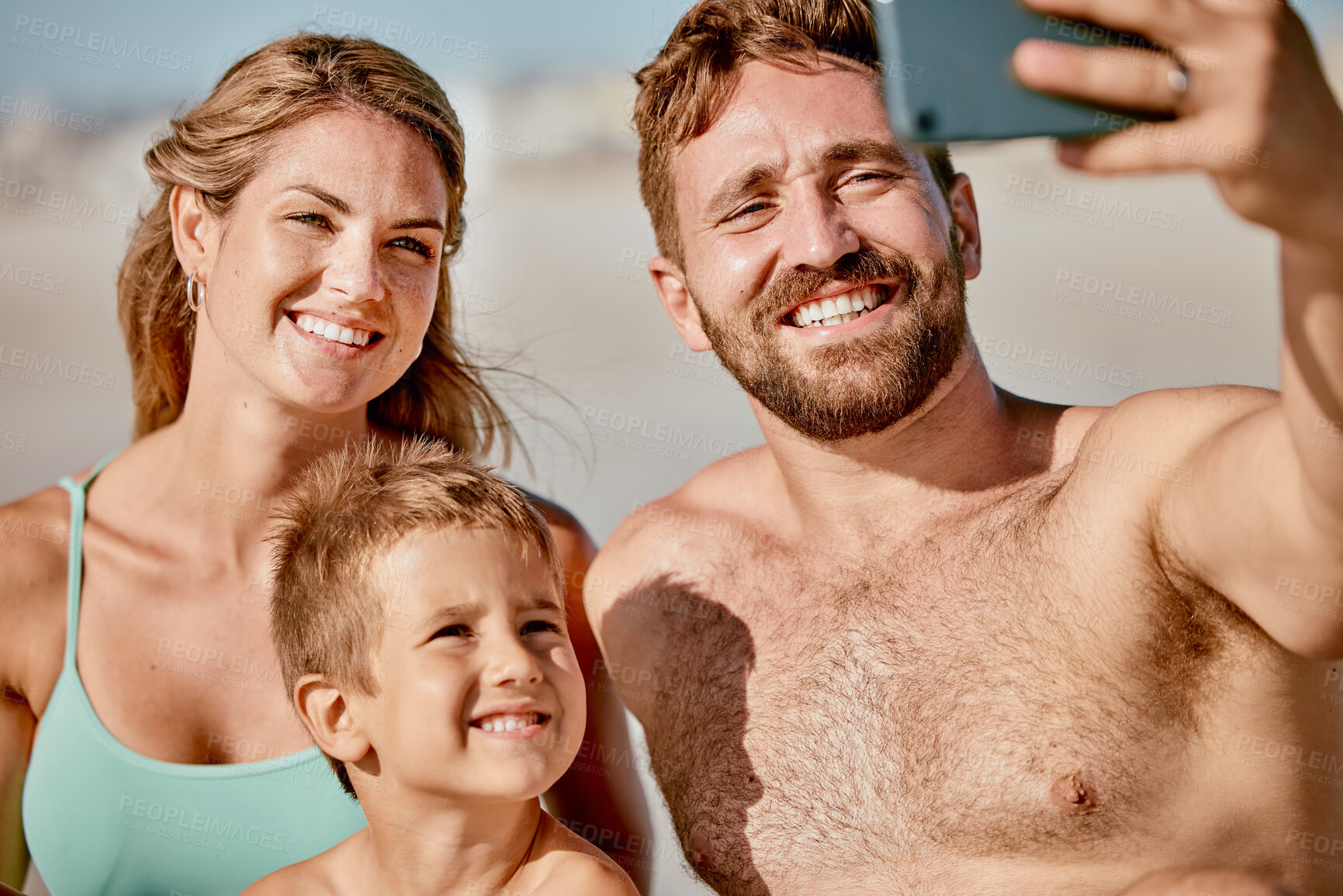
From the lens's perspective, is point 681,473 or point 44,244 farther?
point 44,244

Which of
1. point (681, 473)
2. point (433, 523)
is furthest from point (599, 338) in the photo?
point (433, 523)

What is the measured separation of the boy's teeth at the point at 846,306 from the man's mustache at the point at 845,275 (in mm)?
26

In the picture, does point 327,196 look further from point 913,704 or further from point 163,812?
point 913,704

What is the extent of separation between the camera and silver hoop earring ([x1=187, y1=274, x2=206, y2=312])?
2656 mm

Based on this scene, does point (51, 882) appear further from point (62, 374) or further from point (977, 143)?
point (62, 374)

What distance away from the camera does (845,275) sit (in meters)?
2.22

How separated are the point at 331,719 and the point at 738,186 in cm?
122

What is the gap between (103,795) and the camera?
248 centimetres

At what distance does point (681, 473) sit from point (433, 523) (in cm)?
454

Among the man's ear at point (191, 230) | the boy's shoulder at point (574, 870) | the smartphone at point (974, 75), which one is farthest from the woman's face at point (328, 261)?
the smartphone at point (974, 75)

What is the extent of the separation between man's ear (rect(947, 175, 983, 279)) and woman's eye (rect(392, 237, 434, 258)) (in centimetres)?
108

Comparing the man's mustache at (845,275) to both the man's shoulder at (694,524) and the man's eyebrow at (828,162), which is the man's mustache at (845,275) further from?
the man's shoulder at (694,524)

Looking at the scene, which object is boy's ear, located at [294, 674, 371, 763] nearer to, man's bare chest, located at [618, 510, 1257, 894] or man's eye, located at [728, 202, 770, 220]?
man's bare chest, located at [618, 510, 1257, 894]

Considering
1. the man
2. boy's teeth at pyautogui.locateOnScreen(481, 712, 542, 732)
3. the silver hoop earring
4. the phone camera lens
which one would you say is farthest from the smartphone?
the silver hoop earring
